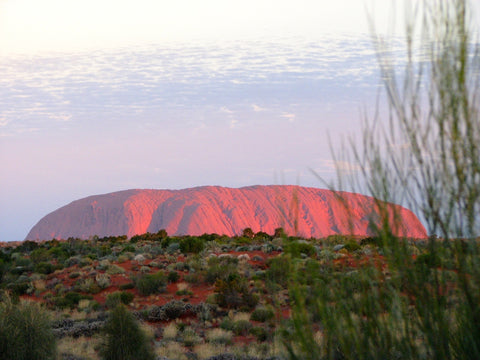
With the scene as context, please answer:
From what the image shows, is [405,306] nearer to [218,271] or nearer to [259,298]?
[259,298]

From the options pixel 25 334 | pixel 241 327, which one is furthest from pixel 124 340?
pixel 241 327

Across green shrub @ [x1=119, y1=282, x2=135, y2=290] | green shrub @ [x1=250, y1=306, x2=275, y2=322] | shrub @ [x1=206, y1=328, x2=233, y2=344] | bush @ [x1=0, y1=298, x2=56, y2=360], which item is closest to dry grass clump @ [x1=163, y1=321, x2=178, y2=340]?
shrub @ [x1=206, y1=328, x2=233, y2=344]

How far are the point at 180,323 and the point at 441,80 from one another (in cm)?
1637

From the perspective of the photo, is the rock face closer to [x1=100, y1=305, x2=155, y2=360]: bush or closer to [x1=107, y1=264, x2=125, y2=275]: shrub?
[x1=107, y1=264, x2=125, y2=275]: shrub

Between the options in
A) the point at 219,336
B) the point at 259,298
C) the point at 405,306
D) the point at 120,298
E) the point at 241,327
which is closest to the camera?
the point at 405,306

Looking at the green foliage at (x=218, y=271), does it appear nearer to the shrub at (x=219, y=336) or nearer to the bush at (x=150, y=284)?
the bush at (x=150, y=284)

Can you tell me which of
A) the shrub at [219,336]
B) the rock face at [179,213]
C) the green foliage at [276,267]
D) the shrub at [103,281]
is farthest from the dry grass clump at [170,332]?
the rock face at [179,213]

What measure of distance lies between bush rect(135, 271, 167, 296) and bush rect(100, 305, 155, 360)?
10652mm

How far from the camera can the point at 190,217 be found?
322 feet

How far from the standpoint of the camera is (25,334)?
1250 centimetres

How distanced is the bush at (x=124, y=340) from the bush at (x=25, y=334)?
1.41 m

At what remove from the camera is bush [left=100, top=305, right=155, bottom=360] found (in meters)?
12.8

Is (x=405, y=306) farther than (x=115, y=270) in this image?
No

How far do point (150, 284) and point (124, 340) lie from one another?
11.2 meters
